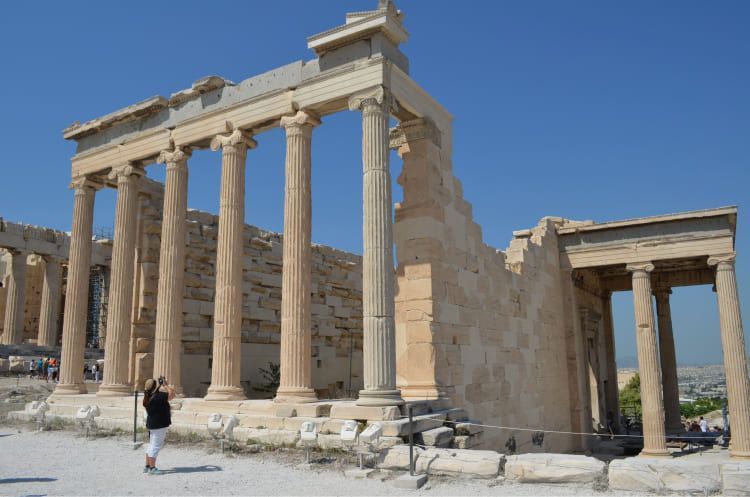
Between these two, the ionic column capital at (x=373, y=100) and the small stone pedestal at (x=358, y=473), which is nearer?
the small stone pedestal at (x=358, y=473)

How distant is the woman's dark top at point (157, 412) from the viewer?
9453mm

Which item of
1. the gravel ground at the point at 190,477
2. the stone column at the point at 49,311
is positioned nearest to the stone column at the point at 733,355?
the gravel ground at the point at 190,477

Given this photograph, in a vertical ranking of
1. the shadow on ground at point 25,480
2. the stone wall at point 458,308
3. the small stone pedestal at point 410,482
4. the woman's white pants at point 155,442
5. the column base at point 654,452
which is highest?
the stone wall at point 458,308

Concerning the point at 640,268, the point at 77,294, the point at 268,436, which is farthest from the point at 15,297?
the point at 640,268

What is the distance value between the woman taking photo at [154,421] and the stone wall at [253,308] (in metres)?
8.10

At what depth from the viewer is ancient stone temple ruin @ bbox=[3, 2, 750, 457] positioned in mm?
12930

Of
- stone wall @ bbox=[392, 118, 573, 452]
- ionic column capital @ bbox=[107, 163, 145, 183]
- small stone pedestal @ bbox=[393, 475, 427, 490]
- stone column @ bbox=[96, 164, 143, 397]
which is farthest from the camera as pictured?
ionic column capital @ bbox=[107, 163, 145, 183]

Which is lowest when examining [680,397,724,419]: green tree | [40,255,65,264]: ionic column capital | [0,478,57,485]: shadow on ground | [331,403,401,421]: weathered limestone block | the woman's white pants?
[680,397,724,419]: green tree

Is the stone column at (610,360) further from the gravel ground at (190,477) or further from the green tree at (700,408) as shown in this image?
the gravel ground at (190,477)

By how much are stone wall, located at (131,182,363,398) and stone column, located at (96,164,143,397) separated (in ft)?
2.97

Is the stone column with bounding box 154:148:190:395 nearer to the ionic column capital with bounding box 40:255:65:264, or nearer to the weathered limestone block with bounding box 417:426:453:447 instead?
the weathered limestone block with bounding box 417:426:453:447

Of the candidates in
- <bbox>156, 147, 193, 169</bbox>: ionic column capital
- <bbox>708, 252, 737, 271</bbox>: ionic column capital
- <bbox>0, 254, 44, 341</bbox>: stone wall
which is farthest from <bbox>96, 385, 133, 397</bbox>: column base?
<bbox>0, 254, 44, 341</bbox>: stone wall

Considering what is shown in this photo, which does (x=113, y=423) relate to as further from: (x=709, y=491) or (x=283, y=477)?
(x=709, y=491)

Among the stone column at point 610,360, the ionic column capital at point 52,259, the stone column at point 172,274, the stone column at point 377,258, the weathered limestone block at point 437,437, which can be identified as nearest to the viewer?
the weathered limestone block at point 437,437
